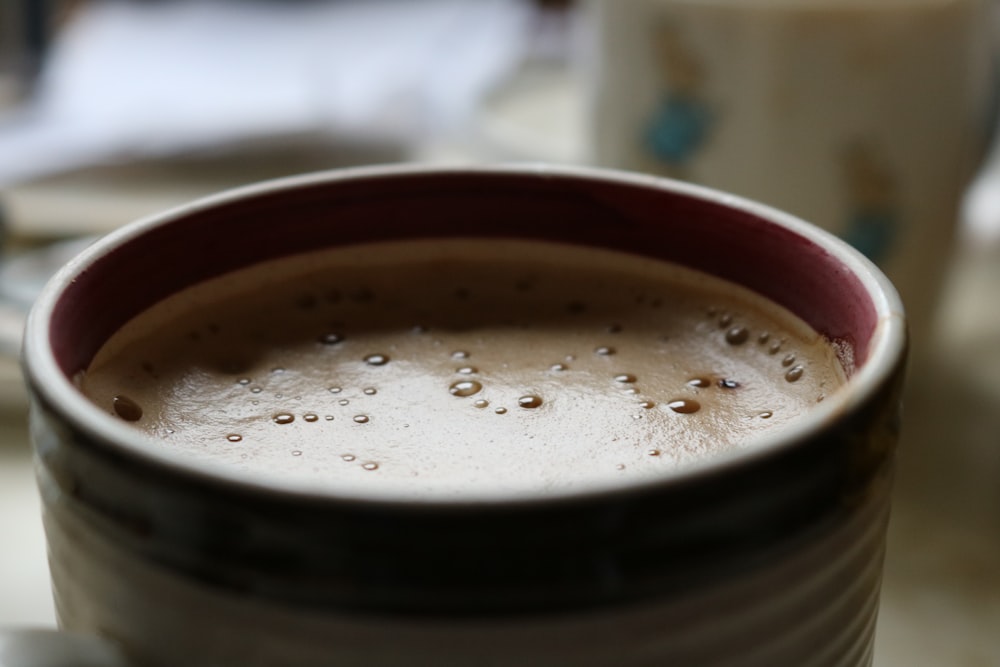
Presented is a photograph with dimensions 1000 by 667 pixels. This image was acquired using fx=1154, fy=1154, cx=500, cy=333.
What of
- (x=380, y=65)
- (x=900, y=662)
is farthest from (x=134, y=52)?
(x=900, y=662)

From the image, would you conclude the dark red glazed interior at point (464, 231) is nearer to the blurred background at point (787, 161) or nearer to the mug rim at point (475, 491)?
the mug rim at point (475, 491)

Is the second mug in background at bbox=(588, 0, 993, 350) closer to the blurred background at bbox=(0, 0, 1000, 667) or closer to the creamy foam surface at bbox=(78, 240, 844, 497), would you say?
the blurred background at bbox=(0, 0, 1000, 667)

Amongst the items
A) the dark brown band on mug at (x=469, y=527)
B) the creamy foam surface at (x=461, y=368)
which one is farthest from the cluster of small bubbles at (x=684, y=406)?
the dark brown band on mug at (x=469, y=527)

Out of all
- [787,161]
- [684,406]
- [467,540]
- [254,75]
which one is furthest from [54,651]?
[254,75]

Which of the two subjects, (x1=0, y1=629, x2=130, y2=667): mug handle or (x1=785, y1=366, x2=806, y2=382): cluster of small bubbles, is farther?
(x1=785, y1=366, x2=806, y2=382): cluster of small bubbles

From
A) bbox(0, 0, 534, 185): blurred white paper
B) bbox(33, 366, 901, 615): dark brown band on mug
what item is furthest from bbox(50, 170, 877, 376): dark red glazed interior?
bbox(0, 0, 534, 185): blurred white paper

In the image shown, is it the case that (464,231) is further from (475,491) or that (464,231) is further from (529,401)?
(475,491)
